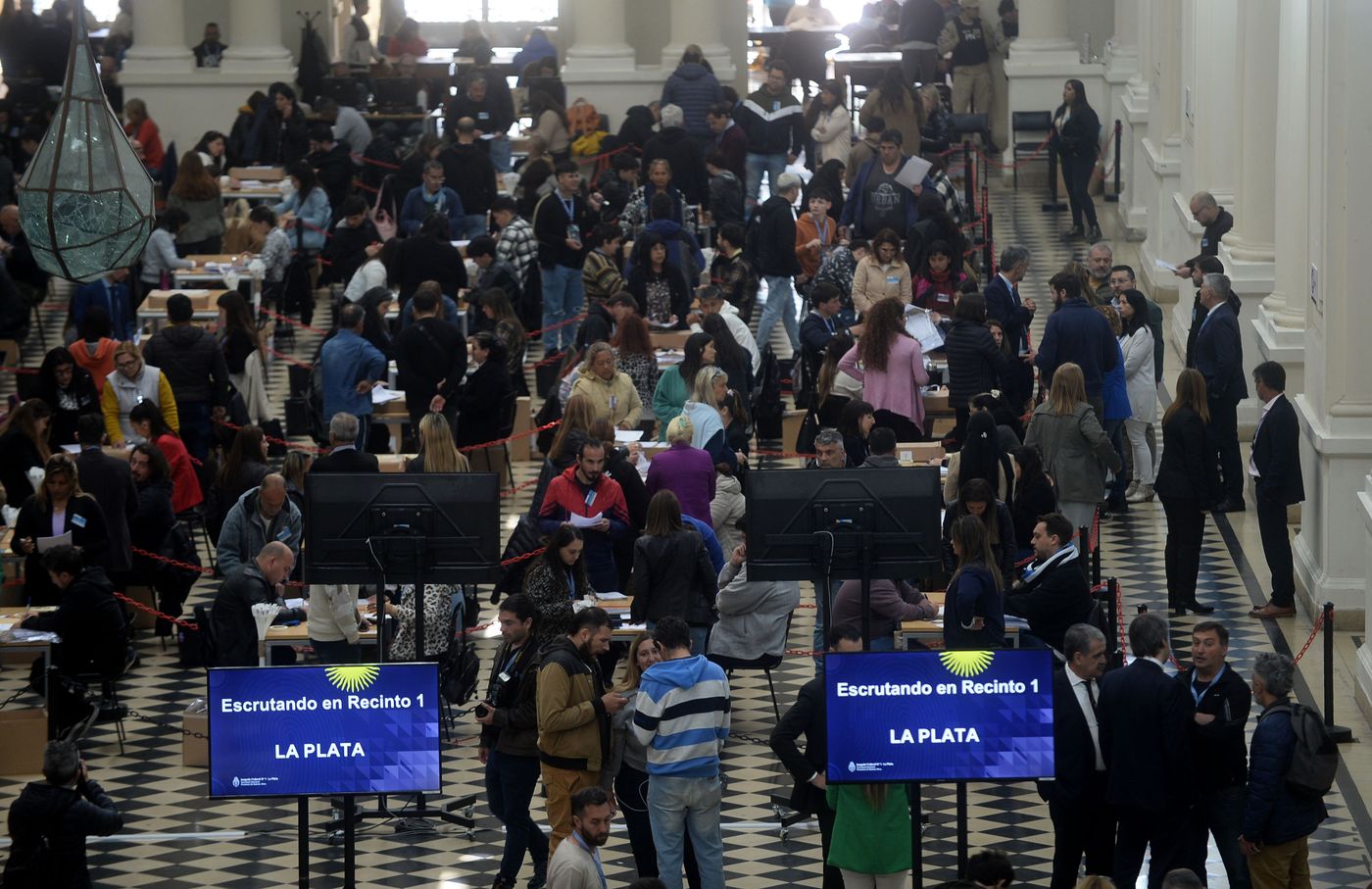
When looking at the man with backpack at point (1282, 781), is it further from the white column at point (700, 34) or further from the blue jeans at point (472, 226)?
the white column at point (700, 34)

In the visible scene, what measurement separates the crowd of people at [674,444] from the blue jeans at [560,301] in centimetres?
3

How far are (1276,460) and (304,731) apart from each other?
22.1ft

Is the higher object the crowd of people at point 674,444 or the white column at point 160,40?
the white column at point 160,40

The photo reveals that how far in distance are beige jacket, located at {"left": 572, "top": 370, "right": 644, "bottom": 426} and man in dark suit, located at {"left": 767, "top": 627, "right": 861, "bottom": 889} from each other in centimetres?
552

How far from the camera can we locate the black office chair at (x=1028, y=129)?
27.9m

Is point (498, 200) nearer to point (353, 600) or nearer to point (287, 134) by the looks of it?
point (287, 134)

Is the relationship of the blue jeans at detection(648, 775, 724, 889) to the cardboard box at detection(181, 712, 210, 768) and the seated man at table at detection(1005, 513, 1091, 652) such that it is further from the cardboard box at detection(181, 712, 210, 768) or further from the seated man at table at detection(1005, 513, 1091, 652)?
the cardboard box at detection(181, 712, 210, 768)

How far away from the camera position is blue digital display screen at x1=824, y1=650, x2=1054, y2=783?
29.3 ft

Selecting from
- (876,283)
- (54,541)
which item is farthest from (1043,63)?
(54,541)

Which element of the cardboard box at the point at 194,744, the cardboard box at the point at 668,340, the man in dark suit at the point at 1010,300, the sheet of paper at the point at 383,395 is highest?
the man in dark suit at the point at 1010,300

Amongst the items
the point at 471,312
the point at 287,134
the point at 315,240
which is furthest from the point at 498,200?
the point at 287,134

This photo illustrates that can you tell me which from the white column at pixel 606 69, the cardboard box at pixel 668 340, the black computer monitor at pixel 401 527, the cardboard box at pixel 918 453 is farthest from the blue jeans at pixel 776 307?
the black computer monitor at pixel 401 527

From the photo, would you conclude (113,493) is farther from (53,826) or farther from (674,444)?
(53,826)

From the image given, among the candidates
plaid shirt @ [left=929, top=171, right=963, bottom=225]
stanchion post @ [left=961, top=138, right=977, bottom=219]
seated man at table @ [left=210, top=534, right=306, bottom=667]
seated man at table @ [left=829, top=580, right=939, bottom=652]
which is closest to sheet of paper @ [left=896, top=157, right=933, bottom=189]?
plaid shirt @ [left=929, top=171, right=963, bottom=225]
